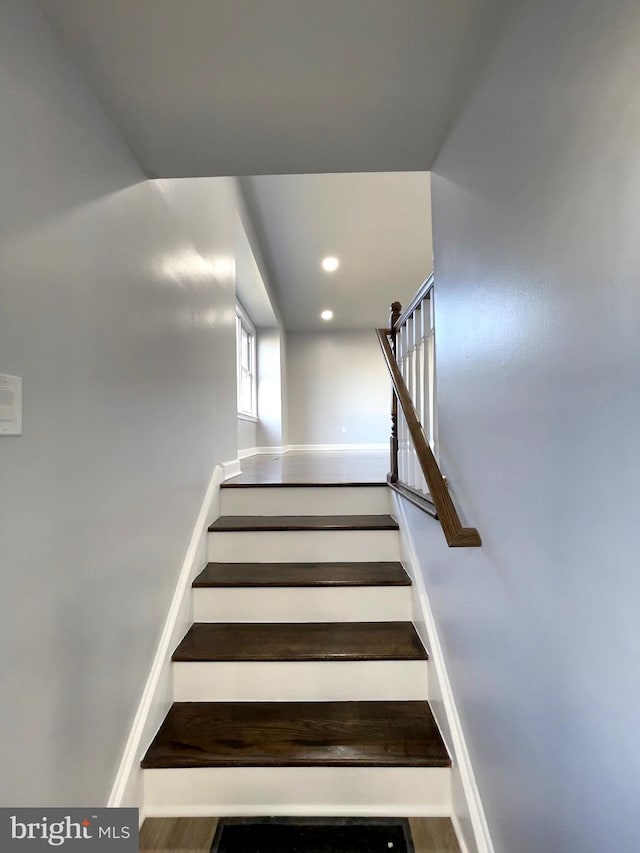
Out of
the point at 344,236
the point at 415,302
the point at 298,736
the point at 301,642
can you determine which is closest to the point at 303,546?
the point at 301,642

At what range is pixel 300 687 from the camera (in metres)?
1.57

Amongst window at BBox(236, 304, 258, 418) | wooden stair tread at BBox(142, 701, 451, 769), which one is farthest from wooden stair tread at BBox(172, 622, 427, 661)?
window at BBox(236, 304, 258, 418)

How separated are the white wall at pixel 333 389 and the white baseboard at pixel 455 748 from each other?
20.6ft

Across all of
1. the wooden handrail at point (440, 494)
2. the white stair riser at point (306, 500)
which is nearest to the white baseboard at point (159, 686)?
the white stair riser at point (306, 500)

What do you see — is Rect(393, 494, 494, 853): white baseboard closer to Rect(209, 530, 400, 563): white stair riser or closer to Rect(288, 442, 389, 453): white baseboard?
Rect(209, 530, 400, 563): white stair riser

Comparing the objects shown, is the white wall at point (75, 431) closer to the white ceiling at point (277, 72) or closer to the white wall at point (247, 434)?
the white ceiling at point (277, 72)

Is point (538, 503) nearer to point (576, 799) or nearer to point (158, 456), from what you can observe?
point (576, 799)

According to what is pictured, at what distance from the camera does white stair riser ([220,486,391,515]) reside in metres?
2.38

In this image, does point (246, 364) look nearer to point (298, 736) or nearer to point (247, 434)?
point (247, 434)

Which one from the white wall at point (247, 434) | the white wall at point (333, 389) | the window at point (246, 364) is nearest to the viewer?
the white wall at point (247, 434)

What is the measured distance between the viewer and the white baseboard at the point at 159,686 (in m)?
1.24

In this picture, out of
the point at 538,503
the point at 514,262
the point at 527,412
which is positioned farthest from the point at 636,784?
the point at 514,262

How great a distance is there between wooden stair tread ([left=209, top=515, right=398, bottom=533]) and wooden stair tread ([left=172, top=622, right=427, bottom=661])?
0.45 meters

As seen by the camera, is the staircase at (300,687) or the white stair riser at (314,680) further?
the white stair riser at (314,680)
